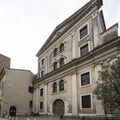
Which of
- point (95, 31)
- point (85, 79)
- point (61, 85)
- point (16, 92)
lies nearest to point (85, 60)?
point (85, 79)

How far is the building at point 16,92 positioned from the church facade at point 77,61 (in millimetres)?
4514

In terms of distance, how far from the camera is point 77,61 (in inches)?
1055

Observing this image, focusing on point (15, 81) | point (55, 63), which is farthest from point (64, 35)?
point (15, 81)

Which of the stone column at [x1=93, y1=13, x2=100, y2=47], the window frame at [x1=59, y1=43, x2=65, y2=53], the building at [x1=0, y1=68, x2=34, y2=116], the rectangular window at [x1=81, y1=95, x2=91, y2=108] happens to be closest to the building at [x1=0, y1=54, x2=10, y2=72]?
the building at [x1=0, y1=68, x2=34, y2=116]

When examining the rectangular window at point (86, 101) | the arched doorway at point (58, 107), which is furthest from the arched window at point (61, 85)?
the rectangular window at point (86, 101)

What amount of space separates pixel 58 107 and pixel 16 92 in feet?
45.3

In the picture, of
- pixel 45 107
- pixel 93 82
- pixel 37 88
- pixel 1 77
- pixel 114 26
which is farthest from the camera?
pixel 1 77

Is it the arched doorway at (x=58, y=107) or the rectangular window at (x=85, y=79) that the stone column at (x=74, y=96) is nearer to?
the rectangular window at (x=85, y=79)

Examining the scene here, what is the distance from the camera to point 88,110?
2366 cm

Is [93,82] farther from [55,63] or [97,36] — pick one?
[55,63]

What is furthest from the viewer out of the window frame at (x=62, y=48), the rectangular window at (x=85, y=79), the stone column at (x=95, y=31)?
the window frame at (x=62, y=48)

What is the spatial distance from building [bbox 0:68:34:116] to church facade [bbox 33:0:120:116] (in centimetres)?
451

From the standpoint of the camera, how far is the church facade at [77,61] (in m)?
22.7

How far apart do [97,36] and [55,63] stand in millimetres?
11967
